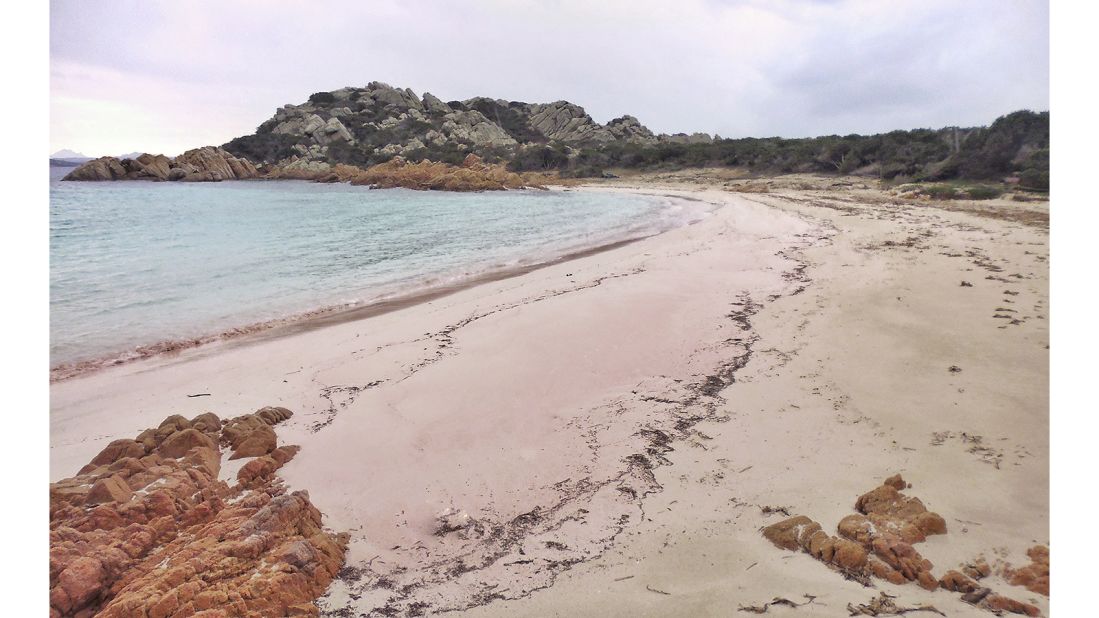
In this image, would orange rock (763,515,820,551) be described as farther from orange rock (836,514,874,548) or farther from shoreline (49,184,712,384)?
shoreline (49,184,712,384)

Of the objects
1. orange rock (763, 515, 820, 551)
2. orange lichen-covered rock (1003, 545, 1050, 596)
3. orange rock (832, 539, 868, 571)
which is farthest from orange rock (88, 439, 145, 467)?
Answer: orange lichen-covered rock (1003, 545, 1050, 596)

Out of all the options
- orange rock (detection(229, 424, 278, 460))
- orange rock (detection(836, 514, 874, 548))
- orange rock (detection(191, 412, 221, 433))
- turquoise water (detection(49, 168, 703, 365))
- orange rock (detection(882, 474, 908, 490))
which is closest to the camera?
orange rock (detection(836, 514, 874, 548))

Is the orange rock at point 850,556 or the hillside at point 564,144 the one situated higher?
the hillside at point 564,144

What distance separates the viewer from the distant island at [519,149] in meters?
14.9

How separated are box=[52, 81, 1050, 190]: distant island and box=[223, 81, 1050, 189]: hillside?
0.28ft

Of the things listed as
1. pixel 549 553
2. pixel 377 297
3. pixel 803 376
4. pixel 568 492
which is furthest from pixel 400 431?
pixel 377 297

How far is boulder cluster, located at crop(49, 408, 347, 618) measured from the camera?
161cm

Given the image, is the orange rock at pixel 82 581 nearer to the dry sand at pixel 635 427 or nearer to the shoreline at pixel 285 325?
the dry sand at pixel 635 427

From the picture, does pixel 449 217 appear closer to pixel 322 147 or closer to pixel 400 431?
pixel 400 431

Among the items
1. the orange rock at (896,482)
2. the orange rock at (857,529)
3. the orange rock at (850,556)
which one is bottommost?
the orange rock at (850,556)

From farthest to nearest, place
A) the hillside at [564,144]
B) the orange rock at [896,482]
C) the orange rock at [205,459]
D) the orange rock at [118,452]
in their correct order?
the hillside at [564,144], the orange rock at [118,452], the orange rock at [205,459], the orange rock at [896,482]

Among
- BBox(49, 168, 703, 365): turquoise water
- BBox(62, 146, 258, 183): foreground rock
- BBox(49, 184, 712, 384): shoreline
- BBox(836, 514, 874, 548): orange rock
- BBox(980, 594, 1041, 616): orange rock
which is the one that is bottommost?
BBox(980, 594, 1041, 616): orange rock

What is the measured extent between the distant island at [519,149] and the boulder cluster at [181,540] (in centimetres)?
262

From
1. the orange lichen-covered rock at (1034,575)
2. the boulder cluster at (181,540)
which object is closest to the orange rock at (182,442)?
the boulder cluster at (181,540)
